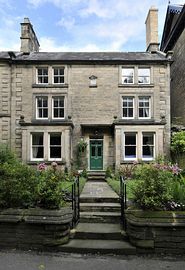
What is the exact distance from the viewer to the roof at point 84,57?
909 inches

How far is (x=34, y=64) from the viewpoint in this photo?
76.3 feet

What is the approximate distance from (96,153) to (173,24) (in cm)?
1480

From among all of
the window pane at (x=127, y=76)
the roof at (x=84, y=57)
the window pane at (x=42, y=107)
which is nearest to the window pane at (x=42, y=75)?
the roof at (x=84, y=57)

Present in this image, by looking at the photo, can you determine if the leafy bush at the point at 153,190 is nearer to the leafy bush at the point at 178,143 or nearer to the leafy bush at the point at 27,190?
the leafy bush at the point at 27,190

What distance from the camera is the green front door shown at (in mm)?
23250

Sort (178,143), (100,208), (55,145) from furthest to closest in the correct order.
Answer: (55,145) < (178,143) < (100,208)

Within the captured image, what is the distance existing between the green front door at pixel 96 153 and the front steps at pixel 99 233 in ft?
45.2

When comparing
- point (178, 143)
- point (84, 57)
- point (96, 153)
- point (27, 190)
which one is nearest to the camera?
point (27, 190)

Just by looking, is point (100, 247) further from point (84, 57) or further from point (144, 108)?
point (84, 57)

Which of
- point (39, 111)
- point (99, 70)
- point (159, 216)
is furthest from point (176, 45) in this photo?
point (159, 216)

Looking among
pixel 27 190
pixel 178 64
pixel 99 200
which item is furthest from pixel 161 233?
pixel 178 64

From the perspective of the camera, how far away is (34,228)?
21.5ft

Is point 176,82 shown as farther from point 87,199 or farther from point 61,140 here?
point 87,199

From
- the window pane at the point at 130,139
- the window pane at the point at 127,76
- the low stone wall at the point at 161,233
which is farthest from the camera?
the window pane at the point at 127,76
